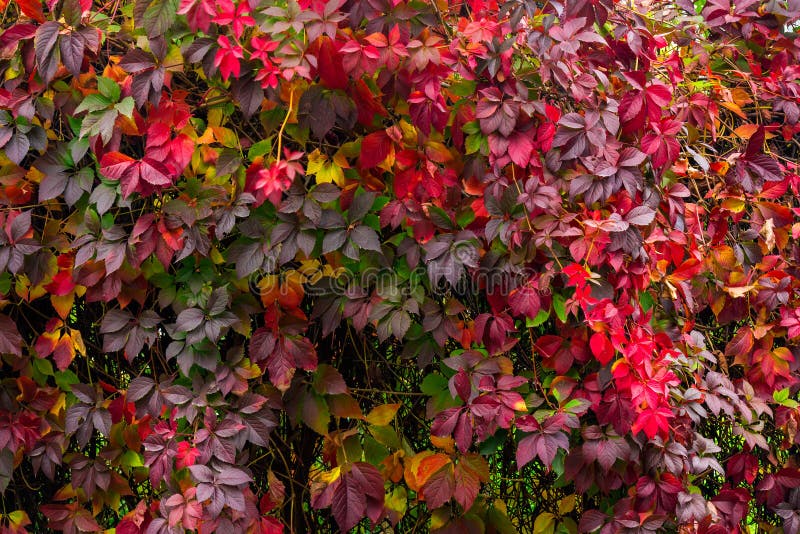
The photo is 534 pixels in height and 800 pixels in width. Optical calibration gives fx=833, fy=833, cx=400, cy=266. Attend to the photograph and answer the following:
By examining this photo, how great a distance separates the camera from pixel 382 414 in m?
2.11

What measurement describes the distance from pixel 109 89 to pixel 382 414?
1.01 metres

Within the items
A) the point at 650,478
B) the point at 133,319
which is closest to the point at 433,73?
the point at 133,319

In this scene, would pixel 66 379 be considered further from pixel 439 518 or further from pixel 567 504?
pixel 567 504

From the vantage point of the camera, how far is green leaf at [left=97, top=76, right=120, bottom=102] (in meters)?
1.86

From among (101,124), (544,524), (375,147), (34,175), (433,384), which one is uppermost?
(101,124)

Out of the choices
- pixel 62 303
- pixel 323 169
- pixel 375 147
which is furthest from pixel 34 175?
pixel 375 147

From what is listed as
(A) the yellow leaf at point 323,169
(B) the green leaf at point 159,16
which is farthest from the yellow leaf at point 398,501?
(B) the green leaf at point 159,16

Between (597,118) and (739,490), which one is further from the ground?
(597,118)

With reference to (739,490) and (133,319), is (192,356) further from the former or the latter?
(739,490)

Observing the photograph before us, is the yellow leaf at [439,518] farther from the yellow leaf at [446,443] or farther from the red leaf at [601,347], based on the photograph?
the red leaf at [601,347]

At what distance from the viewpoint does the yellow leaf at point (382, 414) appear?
2.11 m

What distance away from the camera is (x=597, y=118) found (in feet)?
6.33

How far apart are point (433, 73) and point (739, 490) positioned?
147cm

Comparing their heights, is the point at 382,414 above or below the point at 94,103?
below
